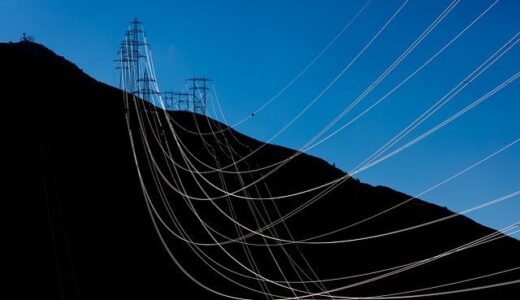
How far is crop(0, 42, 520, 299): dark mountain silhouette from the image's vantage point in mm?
36406

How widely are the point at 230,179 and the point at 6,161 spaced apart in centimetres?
1555

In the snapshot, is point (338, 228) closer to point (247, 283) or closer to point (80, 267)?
point (247, 283)

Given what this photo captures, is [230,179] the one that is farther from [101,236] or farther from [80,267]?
[80,267]

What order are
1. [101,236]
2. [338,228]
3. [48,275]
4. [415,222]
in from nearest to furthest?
[48,275] → [101,236] → [338,228] → [415,222]

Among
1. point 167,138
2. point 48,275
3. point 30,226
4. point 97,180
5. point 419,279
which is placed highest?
point 167,138

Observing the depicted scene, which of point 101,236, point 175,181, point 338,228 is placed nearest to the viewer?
point 101,236

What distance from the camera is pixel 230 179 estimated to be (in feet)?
166

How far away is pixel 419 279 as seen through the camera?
55062 millimetres

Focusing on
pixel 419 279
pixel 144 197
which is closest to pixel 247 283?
pixel 144 197

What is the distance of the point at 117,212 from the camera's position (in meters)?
41.5

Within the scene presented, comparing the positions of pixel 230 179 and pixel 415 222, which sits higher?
pixel 230 179

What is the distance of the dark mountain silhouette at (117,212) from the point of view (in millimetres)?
36406

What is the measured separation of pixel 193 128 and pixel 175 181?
1119cm

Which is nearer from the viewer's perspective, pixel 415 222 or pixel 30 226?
pixel 30 226
